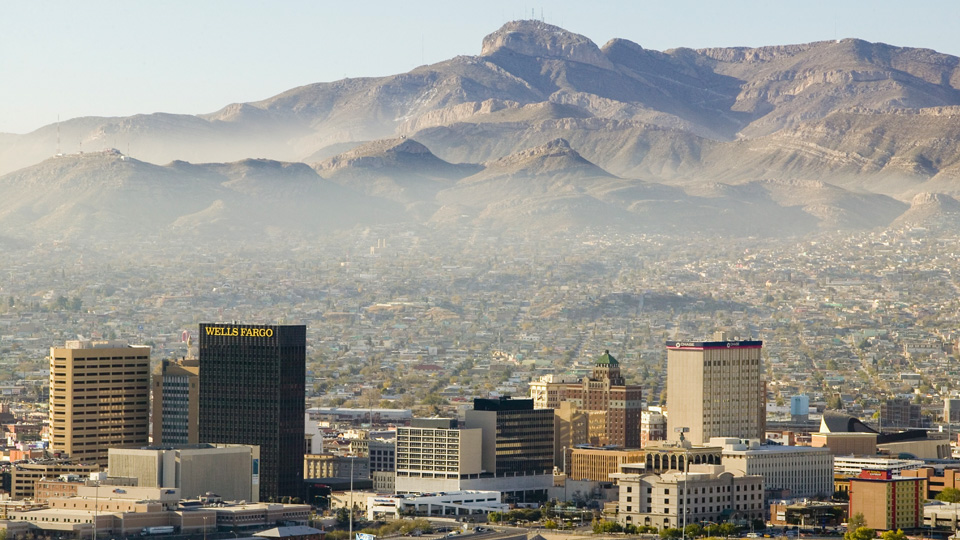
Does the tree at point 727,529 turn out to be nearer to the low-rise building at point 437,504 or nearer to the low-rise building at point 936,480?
the low-rise building at point 437,504

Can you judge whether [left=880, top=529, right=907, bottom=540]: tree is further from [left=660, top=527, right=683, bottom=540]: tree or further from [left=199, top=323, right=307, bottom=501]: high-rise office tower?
[left=199, top=323, right=307, bottom=501]: high-rise office tower

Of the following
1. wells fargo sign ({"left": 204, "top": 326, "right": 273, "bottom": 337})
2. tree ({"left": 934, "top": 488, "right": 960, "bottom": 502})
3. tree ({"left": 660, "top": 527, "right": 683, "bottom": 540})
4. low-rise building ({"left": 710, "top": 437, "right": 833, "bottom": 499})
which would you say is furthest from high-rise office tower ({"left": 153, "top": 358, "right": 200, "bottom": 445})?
tree ({"left": 934, "top": 488, "right": 960, "bottom": 502})

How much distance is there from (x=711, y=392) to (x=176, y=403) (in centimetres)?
3004

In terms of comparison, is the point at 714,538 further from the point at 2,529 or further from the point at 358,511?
the point at 2,529

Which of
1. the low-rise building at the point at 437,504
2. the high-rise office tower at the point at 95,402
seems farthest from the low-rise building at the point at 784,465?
the high-rise office tower at the point at 95,402

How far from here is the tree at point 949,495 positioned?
11912 centimetres

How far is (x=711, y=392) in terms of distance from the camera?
5187 inches

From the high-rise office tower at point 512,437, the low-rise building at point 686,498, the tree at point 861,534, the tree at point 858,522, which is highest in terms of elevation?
the high-rise office tower at point 512,437

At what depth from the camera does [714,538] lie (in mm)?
105812

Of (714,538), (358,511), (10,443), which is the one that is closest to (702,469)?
(714,538)

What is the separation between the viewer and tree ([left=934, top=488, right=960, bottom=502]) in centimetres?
A: 11912

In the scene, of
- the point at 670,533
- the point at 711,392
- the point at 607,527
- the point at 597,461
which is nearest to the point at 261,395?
the point at 597,461

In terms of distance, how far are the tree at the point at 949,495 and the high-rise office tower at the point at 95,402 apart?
4334 cm

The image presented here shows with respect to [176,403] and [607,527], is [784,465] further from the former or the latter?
[176,403]
